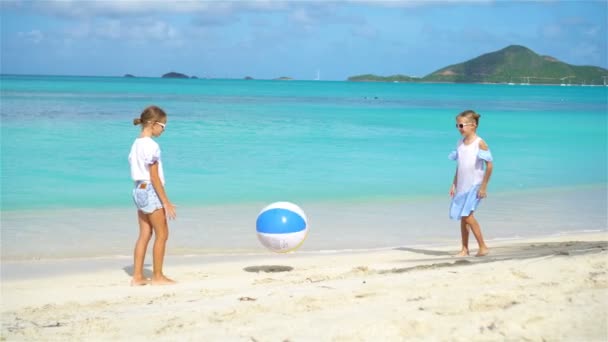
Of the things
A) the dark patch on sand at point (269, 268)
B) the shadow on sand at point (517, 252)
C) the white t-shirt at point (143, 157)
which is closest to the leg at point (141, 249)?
the white t-shirt at point (143, 157)

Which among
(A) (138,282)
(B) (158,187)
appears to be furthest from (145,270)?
(B) (158,187)

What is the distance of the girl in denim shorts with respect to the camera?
252 inches

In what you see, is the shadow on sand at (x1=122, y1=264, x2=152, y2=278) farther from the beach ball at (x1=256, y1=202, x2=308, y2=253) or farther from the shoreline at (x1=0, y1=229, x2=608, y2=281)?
the beach ball at (x1=256, y1=202, x2=308, y2=253)

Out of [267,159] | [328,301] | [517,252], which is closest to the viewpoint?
[328,301]

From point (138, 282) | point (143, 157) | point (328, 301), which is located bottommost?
point (138, 282)

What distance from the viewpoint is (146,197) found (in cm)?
650

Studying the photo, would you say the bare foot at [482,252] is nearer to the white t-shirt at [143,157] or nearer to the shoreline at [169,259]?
the shoreline at [169,259]

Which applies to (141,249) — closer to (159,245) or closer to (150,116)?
(159,245)

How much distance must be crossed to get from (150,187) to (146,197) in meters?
0.10

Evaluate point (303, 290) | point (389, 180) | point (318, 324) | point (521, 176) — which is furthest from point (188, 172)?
point (318, 324)

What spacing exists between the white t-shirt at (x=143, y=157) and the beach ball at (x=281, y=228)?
4.60 feet

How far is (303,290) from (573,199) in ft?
29.8

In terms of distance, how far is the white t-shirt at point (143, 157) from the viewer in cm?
638

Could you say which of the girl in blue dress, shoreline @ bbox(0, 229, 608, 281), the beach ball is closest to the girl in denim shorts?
shoreline @ bbox(0, 229, 608, 281)
